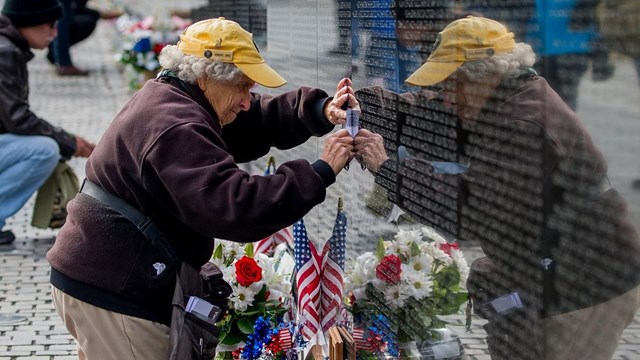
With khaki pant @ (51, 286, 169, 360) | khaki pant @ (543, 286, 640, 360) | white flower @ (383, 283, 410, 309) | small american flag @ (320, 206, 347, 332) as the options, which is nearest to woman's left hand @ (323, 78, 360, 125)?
small american flag @ (320, 206, 347, 332)

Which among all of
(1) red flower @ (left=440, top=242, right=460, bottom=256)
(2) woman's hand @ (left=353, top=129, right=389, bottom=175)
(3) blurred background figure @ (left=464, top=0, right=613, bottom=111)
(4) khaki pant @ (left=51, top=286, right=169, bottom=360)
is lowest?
(4) khaki pant @ (left=51, top=286, right=169, bottom=360)

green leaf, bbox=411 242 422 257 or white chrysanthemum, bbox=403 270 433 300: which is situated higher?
green leaf, bbox=411 242 422 257

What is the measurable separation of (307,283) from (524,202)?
1.76 metres

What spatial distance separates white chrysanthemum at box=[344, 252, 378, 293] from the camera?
166 inches

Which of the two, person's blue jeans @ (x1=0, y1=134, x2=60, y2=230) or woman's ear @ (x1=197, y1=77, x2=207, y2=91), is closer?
woman's ear @ (x1=197, y1=77, x2=207, y2=91)

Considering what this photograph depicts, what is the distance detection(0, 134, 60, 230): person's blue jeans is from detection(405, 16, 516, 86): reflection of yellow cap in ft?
15.4

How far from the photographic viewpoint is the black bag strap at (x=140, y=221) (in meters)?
3.55

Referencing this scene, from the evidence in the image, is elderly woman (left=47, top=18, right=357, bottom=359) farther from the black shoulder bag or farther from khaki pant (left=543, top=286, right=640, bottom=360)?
khaki pant (left=543, top=286, right=640, bottom=360)

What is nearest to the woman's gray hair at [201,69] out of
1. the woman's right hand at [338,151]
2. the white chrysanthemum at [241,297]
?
the woman's right hand at [338,151]

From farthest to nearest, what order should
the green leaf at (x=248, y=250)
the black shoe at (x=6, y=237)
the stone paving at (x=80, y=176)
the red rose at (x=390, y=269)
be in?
1. the black shoe at (x=6, y=237)
2. the green leaf at (x=248, y=250)
3. the red rose at (x=390, y=269)
4. the stone paving at (x=80, y=176)

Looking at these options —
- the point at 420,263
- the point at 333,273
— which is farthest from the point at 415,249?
the point at 333,273

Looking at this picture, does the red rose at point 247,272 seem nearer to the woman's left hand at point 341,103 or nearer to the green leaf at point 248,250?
the green leaf at point 248,250

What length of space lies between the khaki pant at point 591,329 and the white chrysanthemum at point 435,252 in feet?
2.65

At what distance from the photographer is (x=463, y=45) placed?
9.84ft
